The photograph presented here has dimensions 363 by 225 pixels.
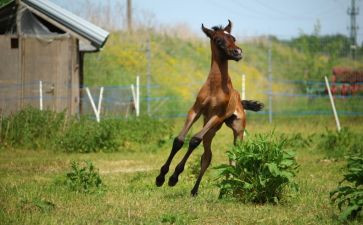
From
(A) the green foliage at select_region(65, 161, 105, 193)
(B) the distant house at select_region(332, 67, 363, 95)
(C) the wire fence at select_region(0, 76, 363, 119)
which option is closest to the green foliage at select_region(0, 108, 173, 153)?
(C) the wire fence at select_region(0, 76, 363, 119)

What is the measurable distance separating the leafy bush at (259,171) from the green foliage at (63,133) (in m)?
8.36

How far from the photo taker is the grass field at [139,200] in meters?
7.47

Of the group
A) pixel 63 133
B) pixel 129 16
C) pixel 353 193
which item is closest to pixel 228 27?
pixel 353 193

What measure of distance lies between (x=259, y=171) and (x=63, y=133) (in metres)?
9.55

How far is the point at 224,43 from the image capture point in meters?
9.29

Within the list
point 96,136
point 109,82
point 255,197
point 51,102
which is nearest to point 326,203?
point 255,197

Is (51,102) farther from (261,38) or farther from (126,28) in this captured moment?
(261,38)

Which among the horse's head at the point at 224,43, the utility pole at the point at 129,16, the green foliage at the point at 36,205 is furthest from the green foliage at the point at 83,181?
the utility pole at the point at 129,16

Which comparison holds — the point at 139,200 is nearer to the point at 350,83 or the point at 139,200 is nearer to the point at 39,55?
the point at 39,55

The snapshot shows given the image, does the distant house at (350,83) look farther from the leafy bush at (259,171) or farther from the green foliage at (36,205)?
the green foliage at (36,205)

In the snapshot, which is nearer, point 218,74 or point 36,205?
point 36,205

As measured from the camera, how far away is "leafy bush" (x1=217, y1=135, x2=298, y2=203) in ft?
27.8

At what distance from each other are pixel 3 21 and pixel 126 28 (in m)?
15.5

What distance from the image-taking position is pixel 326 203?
878 cm
